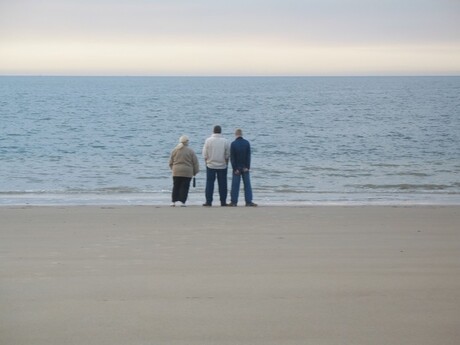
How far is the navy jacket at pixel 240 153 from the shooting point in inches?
616

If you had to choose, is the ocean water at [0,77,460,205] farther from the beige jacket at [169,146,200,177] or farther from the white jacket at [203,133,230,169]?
the white jacket at [203,133,230,169]

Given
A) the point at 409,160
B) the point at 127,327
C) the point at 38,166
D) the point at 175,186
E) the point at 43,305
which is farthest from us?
the point at 409,160

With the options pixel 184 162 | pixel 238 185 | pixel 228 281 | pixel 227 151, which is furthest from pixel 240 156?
pixel 228 281

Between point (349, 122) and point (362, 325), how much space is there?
5868 centimetres

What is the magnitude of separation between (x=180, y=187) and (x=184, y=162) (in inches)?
22.3

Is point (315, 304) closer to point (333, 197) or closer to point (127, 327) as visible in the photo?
point (127, 327)

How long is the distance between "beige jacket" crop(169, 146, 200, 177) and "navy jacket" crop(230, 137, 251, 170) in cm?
75

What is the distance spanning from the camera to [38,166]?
3014 centimetres

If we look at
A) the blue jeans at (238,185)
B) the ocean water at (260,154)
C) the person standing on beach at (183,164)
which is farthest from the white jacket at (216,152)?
the ocean water at (260,154)

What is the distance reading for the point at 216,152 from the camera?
613 inches

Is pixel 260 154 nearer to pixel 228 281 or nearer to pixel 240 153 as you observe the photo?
pixel 240 153

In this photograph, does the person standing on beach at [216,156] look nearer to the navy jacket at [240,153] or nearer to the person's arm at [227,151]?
the person's arm at [227,151]

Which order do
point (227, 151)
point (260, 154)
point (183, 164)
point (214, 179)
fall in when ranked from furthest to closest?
1. point (260, 154)
2. point (214, 179)
3. point (227, 151)
4. point (183, 164)

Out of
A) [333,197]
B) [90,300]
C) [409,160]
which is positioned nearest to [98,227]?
[90,300]
